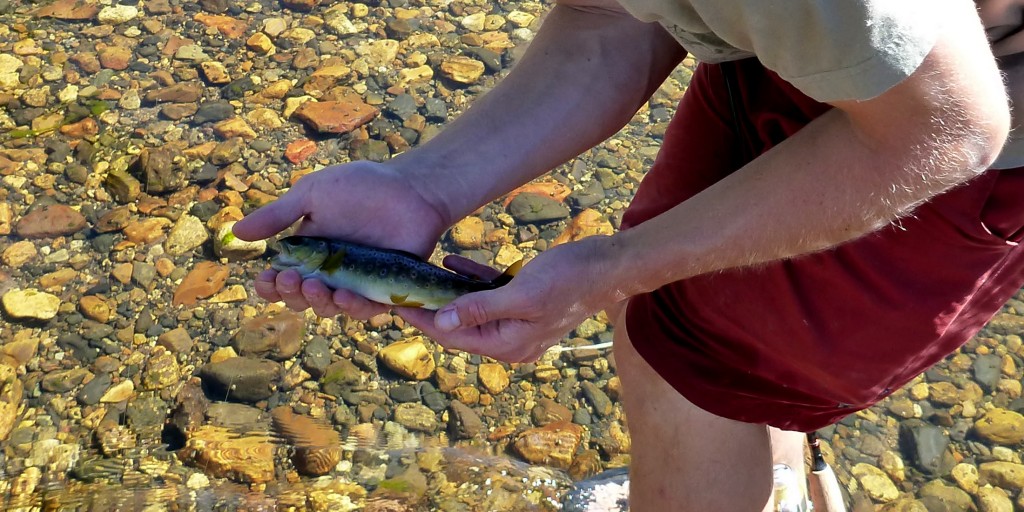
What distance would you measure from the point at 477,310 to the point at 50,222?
337 centimetres

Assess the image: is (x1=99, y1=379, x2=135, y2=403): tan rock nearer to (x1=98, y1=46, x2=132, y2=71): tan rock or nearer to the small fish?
the small fish

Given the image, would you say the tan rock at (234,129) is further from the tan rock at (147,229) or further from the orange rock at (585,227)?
the orange rock at (585,227)

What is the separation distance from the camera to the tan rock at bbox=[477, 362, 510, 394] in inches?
160

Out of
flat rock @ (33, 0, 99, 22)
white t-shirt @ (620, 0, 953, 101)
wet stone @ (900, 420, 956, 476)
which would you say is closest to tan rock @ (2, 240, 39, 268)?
flat rock @ (33, 0, 99, 22)

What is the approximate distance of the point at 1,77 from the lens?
5.28 metres

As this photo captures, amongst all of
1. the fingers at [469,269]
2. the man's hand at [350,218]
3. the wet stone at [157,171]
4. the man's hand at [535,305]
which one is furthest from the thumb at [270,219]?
the wet stone at [157,171]

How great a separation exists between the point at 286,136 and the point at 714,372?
3558 mm

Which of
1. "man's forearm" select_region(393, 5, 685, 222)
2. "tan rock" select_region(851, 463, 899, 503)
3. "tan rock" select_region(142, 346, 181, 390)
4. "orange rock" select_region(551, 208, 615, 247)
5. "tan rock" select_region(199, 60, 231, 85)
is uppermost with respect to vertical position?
"man's forearm" select_region(393, 5, 685, 222)

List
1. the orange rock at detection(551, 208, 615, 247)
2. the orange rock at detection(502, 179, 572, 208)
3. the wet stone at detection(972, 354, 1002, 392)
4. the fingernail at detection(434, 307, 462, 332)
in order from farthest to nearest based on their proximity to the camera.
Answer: the orange rock at detection(502, 179, 572, 208) < the orange rock at detection(551, 208, 615, 247) < the wet stone at detection(972, 354, 1002, 392) < the fingernail at detection(434, 307, 462, 332)

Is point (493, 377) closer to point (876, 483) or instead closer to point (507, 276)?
point (507, 276)

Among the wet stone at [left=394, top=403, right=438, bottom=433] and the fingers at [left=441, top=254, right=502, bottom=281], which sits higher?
the fingers at [left=441, top=254, right=502, bottom=281]

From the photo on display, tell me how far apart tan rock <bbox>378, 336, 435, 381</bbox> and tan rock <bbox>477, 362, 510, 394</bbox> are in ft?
0.82

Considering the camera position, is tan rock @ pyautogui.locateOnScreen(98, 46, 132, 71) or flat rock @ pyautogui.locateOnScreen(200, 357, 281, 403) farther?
tan rock @ pyautogui.locateOnScreen(98, 46, 132, 71)

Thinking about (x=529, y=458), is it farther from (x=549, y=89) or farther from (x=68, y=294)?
(x=68, y=294)
